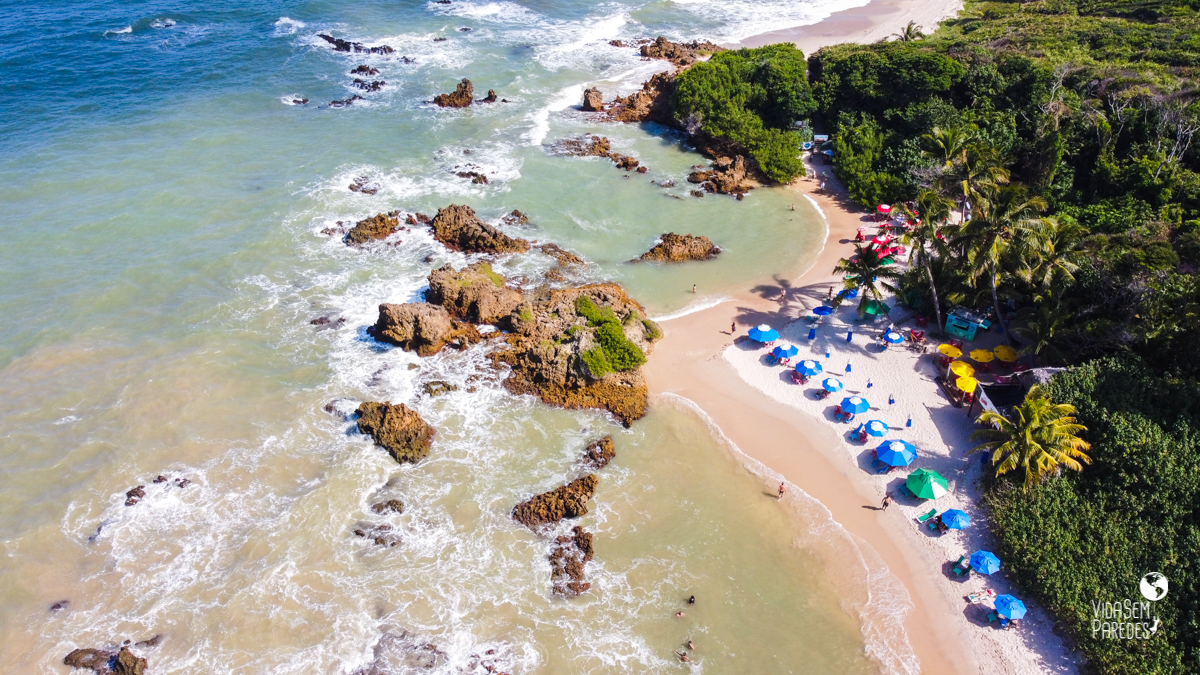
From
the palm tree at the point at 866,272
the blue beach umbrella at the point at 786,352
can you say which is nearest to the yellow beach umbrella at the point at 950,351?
the palm tree at the point at 866,272

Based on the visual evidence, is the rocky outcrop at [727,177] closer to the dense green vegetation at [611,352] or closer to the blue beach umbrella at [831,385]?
the dense green vegetation at [611,352]

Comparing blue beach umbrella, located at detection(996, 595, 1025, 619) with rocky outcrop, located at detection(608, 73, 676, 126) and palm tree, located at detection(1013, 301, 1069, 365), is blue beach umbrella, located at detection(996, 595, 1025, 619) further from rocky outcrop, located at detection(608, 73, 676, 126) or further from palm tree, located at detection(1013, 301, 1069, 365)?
rocky outcrop, located at detection(608, 73, 676, 126)

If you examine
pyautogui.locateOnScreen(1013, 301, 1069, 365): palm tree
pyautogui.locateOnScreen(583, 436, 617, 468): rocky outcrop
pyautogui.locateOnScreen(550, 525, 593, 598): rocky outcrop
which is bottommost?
pyautogui.locateOnScreen(550, 525, 593, 598): rocky outcrop

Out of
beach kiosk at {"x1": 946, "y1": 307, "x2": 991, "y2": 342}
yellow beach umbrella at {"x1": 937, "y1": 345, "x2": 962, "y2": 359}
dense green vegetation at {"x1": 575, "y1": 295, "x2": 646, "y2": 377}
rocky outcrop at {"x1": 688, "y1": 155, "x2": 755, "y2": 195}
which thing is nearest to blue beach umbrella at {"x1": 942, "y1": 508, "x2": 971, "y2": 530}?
yellow beach umbrella at {"x1": 937, "y1": 345, "x2": 962, "y2": 359}

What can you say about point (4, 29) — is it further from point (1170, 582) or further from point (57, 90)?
point (1170, 582)

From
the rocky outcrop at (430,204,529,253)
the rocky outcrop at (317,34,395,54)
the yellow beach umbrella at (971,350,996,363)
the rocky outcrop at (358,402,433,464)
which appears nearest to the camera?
the rocky outcrop at (358,402,433,464)

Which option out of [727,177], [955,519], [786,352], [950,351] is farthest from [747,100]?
[955,519]

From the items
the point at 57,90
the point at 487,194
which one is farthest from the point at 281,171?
the point at 57,90
